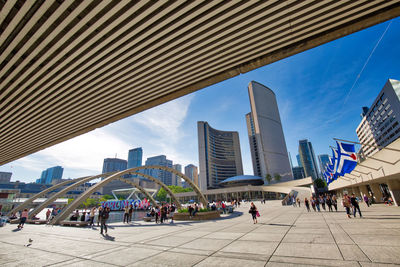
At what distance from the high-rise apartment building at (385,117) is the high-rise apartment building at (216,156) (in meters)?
88.7

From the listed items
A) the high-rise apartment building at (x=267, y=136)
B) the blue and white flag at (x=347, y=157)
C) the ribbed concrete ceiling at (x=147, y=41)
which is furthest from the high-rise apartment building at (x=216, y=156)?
the ribbed concrete ceiling at (x=147, y=41)

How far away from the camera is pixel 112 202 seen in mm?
48562

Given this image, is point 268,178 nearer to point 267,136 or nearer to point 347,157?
point 267,136

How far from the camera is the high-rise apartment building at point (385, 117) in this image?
7150cm

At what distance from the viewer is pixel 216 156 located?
509 ft

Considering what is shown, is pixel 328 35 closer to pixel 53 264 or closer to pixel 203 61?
pixel 203 61

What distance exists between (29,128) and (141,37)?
52.4 feet

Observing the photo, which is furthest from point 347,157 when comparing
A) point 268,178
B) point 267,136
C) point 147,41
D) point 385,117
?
point 267,136

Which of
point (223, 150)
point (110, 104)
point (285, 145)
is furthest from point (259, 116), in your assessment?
point (110, 104)

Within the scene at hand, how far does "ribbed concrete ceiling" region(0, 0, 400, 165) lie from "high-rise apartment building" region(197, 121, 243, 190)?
12967 cm

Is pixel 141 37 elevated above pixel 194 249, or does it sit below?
above

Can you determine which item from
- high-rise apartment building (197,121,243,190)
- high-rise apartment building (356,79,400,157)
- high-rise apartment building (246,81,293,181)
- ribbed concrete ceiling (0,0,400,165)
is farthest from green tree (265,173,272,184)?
ribbed concrete ceiling (0,0,400,165)

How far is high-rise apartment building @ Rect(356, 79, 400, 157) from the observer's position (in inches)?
2815


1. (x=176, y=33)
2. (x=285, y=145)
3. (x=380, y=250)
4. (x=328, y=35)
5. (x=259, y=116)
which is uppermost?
(x=259, y=116)
